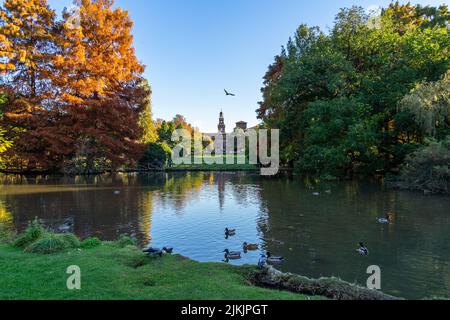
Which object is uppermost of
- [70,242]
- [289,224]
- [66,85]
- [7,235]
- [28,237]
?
[66,85]

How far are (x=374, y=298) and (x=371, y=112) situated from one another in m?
33.0

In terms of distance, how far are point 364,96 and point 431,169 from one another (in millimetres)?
12526

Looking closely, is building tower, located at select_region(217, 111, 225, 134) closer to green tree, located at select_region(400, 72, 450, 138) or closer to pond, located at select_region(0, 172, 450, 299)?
pond, located at select_region(0, 172, 450, 299)

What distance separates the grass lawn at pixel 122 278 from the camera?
253 inches

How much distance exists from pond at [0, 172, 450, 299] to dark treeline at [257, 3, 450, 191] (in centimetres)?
664

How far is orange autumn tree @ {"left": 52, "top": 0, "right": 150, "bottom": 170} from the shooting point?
1601 inches

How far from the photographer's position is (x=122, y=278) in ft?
24.3

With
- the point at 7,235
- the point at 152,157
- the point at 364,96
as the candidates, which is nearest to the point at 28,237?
the point at 7,235

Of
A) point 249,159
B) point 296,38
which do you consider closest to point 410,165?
point 296,38

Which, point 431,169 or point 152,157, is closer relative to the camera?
A: point 431,169

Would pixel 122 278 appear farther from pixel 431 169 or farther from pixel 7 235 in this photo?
pixel 431 169

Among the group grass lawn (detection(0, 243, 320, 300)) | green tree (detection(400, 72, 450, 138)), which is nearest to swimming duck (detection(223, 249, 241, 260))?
grass lawn (detection(0, 243, 320, 300))

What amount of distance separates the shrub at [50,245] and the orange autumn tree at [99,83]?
33.4 meters
